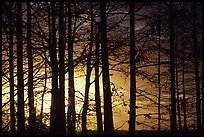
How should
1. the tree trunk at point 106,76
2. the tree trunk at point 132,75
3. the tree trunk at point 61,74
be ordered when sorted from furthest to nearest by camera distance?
the tree trunk at point 132,75 < the tree trunk at point 106,76 < the tree trunk at point 61,74

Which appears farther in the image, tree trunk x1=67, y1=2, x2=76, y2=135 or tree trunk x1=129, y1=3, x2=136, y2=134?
tree trunk x1=67, y1=2, x2=76, y2=135

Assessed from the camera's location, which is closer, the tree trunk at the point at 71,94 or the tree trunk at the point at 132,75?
the tree trunk at the point at 132,75

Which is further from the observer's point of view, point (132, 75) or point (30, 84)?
point (30, 84)

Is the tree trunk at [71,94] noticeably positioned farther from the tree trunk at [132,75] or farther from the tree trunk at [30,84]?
the tree trunk at [132,75]

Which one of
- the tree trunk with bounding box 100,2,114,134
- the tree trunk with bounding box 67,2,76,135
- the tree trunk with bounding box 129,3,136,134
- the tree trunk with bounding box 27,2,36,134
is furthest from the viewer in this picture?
the tree trunk with bounding box 67,2,76,135

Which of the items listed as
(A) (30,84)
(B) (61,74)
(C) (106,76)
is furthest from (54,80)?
(A) (30,84)

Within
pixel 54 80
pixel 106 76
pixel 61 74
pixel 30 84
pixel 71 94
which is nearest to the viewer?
pixel 54 80

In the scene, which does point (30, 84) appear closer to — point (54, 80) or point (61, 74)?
point (61, 74)

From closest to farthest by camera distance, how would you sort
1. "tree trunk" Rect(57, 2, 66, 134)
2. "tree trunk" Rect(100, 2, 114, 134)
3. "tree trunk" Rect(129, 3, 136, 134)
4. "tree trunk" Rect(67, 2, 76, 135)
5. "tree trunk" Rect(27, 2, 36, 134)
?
"tree trunk" Rect(57, 2, 66, 134) < "tree trunk" Rect(100, 2, 114, 134) < "tree trunk" Rect(129, 3, 136, 134) < "tree trunk" Rect(27, 2, 36, 134) < "tree trunk" Rect(67, 2, 76, 135)

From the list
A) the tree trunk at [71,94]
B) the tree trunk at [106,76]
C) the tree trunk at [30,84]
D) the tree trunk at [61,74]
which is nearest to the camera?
the tree trunk at [61,74]

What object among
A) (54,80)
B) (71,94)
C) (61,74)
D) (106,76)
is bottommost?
(71,94)

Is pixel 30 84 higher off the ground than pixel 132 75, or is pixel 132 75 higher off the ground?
pixel 132 75

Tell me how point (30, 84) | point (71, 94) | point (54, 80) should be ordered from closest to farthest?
point (54, 80), point (30, 84), point (71, 94)

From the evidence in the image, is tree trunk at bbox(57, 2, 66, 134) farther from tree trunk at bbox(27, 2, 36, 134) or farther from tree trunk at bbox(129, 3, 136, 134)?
tree trunk at bbox(129, 3, 136, 134)
